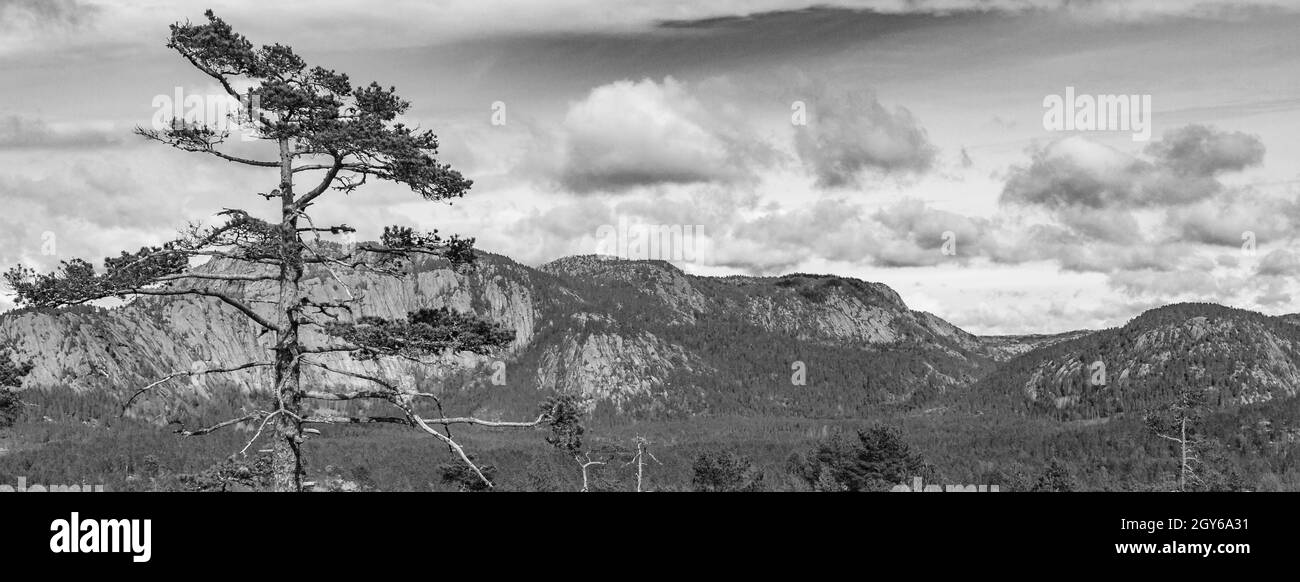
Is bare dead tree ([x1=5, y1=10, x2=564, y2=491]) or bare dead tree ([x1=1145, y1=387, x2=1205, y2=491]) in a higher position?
bare dead tree ([x1=5, y1=10, x2=564, y2=491])

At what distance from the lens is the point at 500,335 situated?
2297 centimetres

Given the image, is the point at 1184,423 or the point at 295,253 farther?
the point at 1184,423

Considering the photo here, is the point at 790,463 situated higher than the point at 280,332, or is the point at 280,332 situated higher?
the point at 280,332

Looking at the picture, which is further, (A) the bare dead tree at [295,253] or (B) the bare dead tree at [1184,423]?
(B) the bare dead tree at [1184,423]

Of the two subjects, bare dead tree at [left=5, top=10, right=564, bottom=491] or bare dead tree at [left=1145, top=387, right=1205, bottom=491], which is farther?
bare dead tree at [left=1145, top=387, right=1205, bottom=491]

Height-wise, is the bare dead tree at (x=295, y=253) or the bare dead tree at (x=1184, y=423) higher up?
the bare dead tree at (x=295, y=253)

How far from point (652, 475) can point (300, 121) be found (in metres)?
128

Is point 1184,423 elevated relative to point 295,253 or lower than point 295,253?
lower
